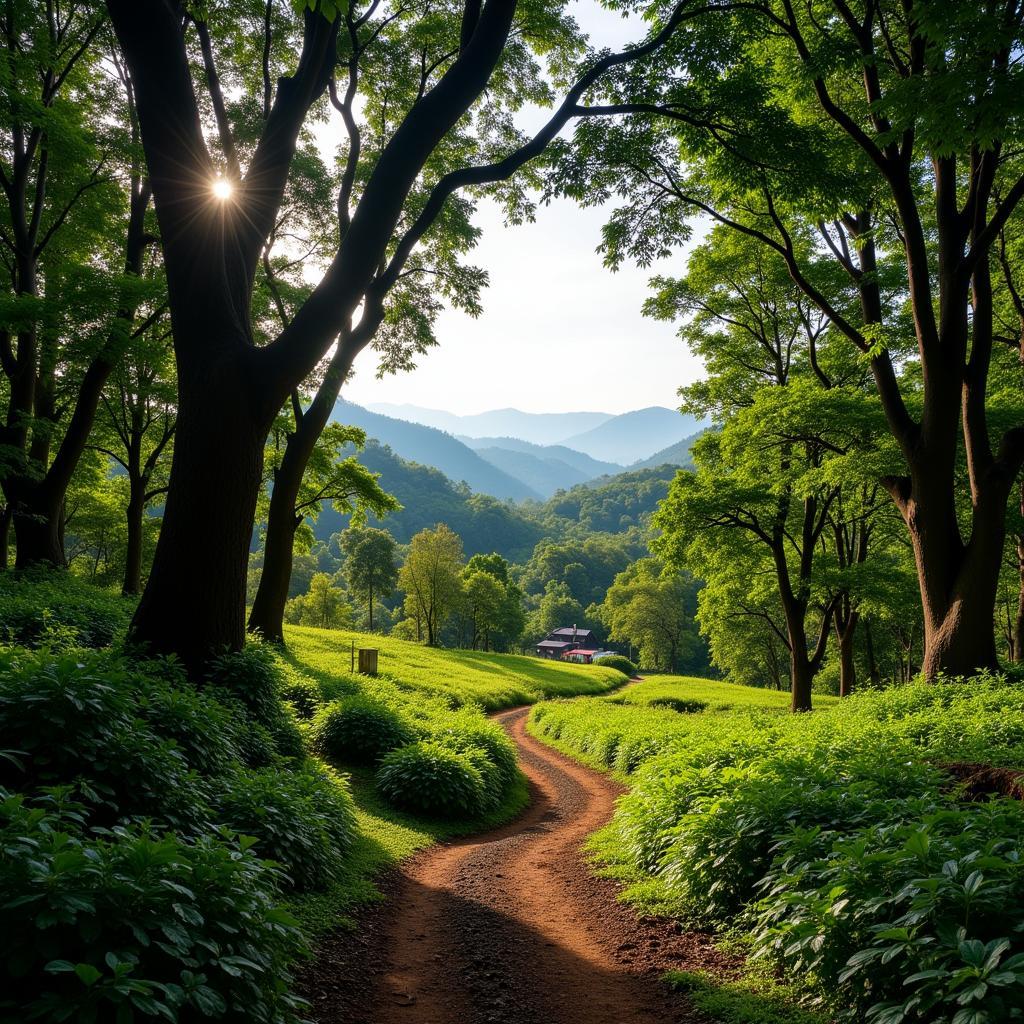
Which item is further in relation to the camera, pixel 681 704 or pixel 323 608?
pixel 323 608

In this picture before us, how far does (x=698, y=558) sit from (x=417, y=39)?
16626 millimetres

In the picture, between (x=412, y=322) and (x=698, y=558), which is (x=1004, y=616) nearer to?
(x=698, y=558)

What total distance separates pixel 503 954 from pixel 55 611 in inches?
449

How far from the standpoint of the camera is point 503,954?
17.3ft

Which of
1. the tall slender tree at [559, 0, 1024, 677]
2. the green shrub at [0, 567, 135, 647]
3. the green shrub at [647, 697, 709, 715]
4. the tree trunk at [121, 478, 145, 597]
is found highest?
the tall slender tree at [559, 0, 1024, 677]

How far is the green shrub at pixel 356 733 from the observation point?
1172 centimetres

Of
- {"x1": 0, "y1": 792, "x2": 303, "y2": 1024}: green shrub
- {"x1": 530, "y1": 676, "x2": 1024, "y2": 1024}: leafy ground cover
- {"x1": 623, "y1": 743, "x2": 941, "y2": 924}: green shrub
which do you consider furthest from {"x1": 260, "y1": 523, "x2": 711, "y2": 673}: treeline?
{"x1": 0, "y1": 792, "x2": 303, "y2": 1024}: green shrub

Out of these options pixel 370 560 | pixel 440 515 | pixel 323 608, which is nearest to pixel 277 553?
pixel 370 560

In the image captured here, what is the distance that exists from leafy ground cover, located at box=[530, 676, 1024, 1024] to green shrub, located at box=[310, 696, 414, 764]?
4852 millimetres

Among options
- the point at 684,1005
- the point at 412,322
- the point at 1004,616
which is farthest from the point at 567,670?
the point at 684,1005

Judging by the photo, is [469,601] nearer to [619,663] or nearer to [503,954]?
[619,663]

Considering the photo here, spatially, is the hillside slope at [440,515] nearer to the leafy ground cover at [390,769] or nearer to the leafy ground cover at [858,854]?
the leafy ground cover at [390,769]

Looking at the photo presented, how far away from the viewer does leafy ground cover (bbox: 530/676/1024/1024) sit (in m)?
3.11

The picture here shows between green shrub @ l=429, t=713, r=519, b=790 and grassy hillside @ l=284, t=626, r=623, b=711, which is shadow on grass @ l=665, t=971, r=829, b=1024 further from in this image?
grassy hillside @ l=284, t=626, r=623, b=711
